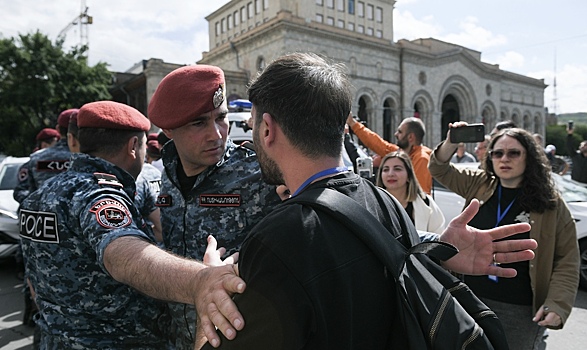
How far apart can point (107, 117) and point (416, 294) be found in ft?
5.22

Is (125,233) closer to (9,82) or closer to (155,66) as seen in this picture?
(9,82)

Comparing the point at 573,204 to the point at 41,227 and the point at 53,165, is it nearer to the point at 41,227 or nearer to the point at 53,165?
the point at 41,227

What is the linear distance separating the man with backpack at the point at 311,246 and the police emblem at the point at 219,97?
72 cm

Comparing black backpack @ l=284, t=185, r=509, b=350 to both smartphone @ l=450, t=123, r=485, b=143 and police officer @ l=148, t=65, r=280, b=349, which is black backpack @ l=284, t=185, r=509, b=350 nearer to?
police officer @ l=148, t=65, r=280, b=349

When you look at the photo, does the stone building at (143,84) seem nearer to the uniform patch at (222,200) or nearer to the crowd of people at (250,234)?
the crowd of people at (250,234)

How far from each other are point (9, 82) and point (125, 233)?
26.0 meters

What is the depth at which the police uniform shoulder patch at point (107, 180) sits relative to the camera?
5.62 feet

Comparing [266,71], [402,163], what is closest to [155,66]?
[402,163]

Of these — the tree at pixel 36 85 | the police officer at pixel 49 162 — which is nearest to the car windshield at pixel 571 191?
the police officer at pixel 49 162

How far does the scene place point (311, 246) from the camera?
3.15 feet

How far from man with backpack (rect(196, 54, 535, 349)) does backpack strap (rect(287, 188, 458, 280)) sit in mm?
15

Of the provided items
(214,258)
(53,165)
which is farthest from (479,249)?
(53,165)

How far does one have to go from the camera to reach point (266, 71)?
4.01 ft

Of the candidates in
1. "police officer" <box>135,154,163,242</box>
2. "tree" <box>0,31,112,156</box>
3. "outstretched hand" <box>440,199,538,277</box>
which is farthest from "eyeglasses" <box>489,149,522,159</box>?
"tree" <box>0,31,112,156</box>
